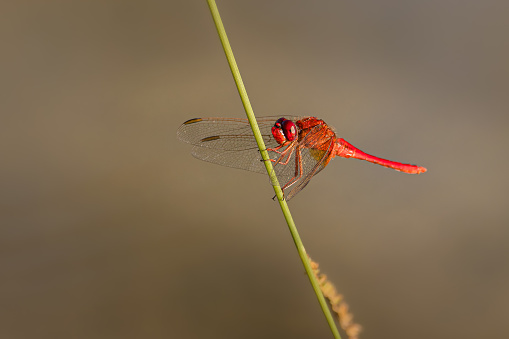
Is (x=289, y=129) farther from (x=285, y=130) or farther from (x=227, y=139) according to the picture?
(x=227, y=139)

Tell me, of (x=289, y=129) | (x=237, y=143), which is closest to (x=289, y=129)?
(x=289, y=129)

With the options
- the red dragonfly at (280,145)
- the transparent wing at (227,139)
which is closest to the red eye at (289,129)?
the red dragonfly at (280,145)

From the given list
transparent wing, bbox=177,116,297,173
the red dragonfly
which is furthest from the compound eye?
transparent wing, bbox=177,116,297,173

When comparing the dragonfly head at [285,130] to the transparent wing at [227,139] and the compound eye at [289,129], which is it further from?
the transparent wing at [227,139]

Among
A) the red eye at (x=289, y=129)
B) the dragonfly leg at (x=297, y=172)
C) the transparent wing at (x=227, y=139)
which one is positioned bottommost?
the dragonfly leg at (x=297, y=172)

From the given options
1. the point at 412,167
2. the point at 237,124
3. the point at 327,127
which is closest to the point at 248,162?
the point at 237,124

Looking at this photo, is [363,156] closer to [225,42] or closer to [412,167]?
[412,167]

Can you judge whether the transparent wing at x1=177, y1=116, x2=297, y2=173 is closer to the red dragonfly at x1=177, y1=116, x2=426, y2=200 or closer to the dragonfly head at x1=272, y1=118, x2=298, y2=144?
the red dragonfly at x1=177, y1=116, x2=426, y2=200

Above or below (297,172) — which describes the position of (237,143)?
above
